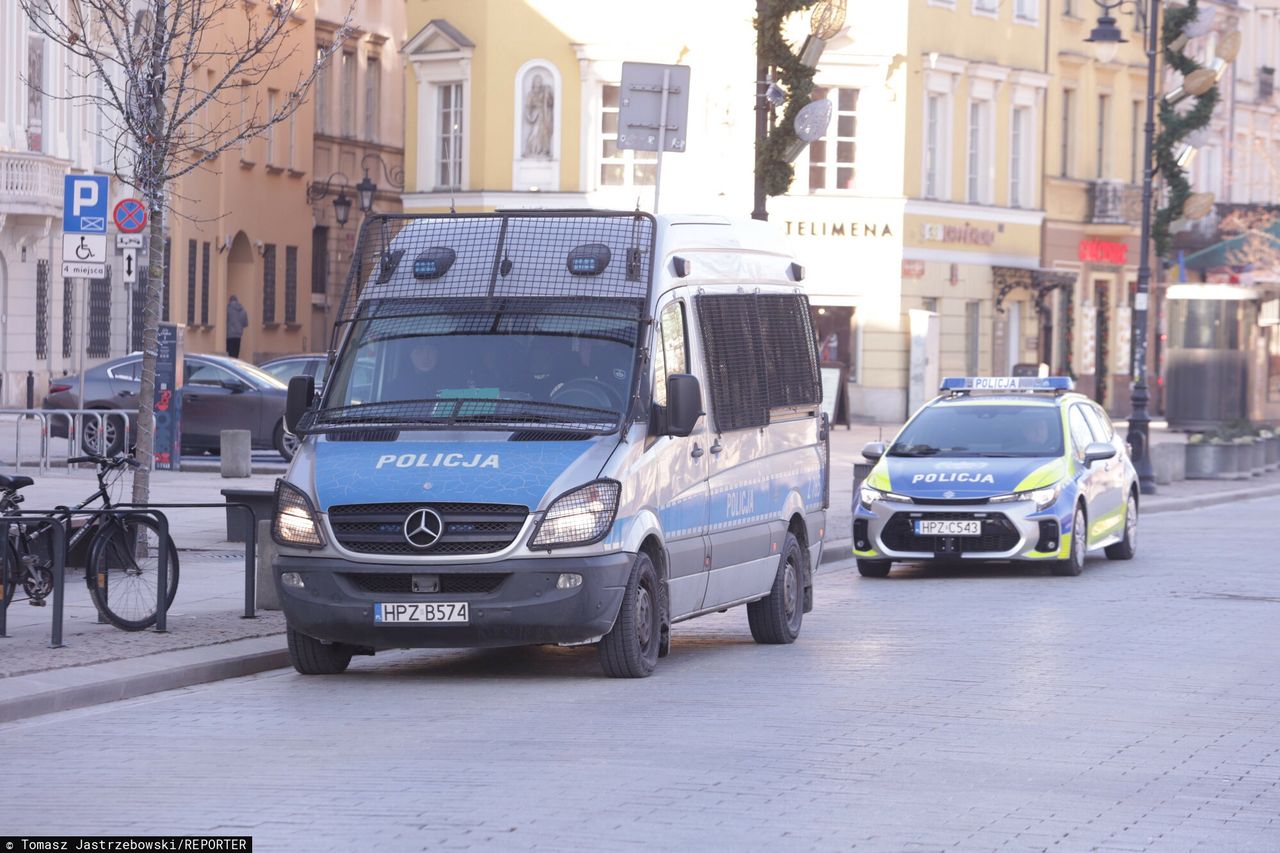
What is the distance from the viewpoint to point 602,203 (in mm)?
51594

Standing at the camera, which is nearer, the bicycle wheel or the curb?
the curb

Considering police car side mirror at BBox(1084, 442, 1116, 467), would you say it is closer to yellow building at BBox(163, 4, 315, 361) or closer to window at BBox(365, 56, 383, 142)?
yellow building at BBox(163, 4, 315, 361)

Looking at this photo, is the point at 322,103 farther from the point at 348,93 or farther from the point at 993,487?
the point at 993,487

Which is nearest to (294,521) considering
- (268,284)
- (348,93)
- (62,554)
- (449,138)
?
(62,554)

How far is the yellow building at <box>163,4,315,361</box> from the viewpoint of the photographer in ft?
177

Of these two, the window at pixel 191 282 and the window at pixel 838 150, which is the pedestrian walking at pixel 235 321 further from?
the window at pixel 838 150

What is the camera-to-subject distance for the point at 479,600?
1234 cm

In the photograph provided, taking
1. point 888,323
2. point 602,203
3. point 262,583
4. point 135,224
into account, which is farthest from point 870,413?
point 262,583

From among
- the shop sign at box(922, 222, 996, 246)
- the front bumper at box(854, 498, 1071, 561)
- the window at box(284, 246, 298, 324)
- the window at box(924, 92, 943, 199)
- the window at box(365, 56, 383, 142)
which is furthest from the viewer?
the window at box(365, 56, 383, 142)

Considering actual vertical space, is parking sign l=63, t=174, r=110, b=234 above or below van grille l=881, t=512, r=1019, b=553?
above

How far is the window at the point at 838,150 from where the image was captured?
5134 centimetres

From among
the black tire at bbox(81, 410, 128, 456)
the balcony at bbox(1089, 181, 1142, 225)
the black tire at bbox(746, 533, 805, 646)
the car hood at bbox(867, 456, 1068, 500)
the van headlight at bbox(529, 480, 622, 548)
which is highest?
the balcony at bbox(1089, 181, 1142, 225)

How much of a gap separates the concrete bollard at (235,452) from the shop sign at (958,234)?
26.5m

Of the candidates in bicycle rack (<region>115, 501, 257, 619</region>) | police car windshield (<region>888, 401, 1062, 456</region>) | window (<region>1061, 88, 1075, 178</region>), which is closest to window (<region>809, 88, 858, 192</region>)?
window (<region>1061, 88, 1075, 178</region>)
